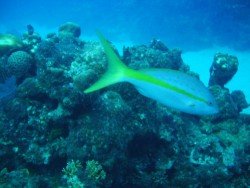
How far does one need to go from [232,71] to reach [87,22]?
78.4 ft

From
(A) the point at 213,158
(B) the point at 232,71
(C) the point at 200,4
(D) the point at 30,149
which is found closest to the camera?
(D) the point at 30,149

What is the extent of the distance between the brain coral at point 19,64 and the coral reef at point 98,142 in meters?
0.57

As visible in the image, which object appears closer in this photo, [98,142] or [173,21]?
[98,142]

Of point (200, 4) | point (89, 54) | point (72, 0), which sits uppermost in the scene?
point (72, 0)

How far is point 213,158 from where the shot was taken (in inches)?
252

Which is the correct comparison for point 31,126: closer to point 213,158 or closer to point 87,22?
point 213,158

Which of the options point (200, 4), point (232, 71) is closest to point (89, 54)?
point (232, 71)

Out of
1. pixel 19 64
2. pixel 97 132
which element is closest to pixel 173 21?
pixel 19 64

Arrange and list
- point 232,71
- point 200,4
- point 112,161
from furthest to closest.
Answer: point 200,4 → point 232,71 → point 112,161

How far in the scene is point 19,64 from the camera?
724 cm

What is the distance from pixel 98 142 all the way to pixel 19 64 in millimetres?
3593

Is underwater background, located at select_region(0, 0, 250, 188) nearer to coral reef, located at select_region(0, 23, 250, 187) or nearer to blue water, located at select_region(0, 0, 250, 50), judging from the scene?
coral reef, located at select_region(0, 23, 250, 187)

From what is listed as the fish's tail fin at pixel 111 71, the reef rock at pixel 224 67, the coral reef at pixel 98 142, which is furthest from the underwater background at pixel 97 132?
the fish's tail fin at pixel 111 71

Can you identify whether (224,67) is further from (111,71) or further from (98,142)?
(111,71)
